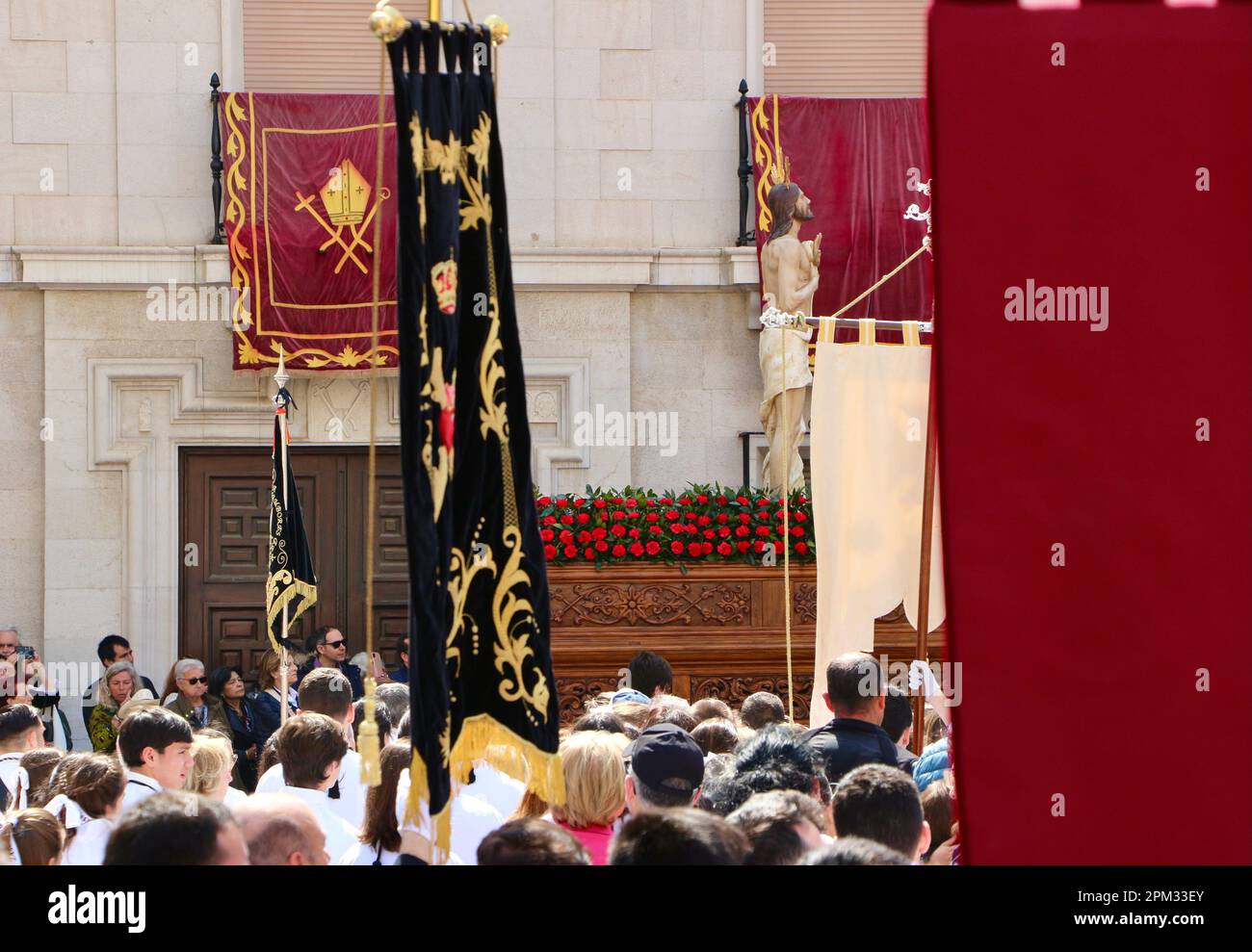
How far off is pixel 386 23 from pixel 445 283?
0.59 meters

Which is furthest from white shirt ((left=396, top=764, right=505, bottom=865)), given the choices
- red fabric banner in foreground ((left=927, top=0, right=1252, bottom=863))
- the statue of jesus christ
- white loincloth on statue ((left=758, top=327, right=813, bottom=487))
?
the statue of jesus christ

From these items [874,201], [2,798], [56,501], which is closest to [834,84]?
[874,201]

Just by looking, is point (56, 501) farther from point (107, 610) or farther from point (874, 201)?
point (874, 201)

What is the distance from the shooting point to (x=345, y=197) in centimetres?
1389

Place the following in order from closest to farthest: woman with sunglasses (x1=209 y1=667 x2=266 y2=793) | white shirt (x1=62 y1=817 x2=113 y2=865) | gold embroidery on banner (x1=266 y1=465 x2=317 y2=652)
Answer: white shirt (x1=62 y1=817 x2=113 y2=865), woman with sunglasses (x1=209 y1=667 x2=266 y2=793), gold embroidery on banner (x1=266 y1=465 x2=317 y2=652)

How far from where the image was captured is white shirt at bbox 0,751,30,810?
5.60m

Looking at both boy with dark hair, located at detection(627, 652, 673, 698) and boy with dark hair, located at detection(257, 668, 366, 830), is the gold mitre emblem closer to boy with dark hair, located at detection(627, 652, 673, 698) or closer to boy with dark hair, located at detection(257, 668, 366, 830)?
boy with dark hair, located at detection(627, 652, 673, 698)

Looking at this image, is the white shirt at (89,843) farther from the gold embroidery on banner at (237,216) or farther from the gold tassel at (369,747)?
the gold embroidery on banner at (237,216)

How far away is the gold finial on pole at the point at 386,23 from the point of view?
12.5 ft

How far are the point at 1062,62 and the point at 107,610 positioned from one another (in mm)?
12191

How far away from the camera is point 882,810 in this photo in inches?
158

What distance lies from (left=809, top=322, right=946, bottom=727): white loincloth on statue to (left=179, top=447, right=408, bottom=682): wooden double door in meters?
6.51

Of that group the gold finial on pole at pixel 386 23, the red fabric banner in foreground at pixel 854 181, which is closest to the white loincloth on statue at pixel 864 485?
the gold finial on pole at pixel 386 23

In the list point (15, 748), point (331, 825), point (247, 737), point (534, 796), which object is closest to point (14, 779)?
point (15, 748)
